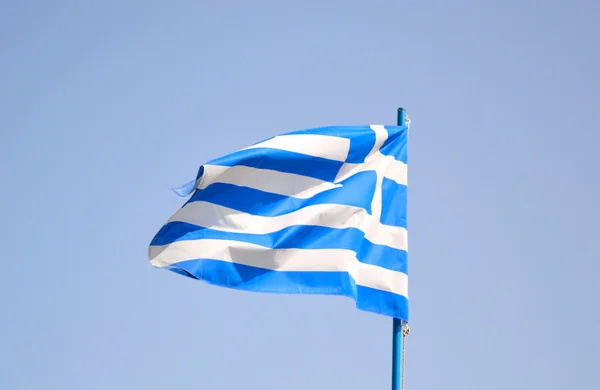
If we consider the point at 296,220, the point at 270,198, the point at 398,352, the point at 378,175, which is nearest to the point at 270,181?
the point at 270,198

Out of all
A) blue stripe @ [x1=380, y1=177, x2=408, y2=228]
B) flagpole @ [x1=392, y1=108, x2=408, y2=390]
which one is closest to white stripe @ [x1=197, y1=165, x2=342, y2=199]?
blue stripe @ [x1=380, y1=177, x2=408, y2=228]

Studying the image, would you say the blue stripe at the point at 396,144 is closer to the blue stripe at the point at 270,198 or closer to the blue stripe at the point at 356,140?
the blue stripe at the point at 356,140

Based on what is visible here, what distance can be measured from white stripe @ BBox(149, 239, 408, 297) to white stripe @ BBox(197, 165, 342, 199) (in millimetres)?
913

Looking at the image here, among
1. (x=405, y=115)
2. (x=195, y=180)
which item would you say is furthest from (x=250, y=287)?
(x=405, y=115)

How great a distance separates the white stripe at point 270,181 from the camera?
16.2 m

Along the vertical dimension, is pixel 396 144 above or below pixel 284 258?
above

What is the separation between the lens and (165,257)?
51.7ft

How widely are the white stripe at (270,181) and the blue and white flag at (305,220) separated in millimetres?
14

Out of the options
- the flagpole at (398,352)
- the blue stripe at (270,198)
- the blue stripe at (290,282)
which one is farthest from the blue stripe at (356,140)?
the flagpole at (398,352)

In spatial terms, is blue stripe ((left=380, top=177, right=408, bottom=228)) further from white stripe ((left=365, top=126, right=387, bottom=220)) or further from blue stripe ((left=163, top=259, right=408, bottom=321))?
blue stripe ((left=163, top=259, right=408, bottom=321))

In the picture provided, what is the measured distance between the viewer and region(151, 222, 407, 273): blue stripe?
15.9m

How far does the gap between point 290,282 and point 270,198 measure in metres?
1.37

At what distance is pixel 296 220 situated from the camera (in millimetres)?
16203

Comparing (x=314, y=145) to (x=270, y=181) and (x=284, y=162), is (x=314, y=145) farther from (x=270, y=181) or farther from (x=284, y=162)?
(x=270, y=181)
